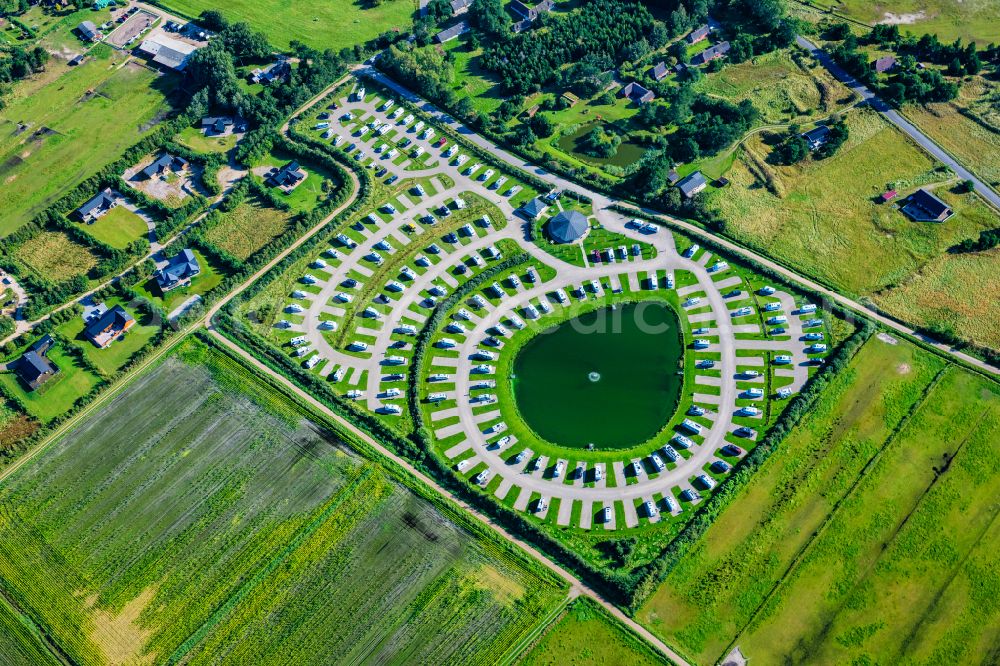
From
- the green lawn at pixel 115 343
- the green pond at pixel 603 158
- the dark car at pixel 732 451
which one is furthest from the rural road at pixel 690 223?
the green lawn at pixel 115 343

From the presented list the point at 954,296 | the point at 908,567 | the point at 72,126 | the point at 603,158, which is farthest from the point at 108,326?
the point at 954,296

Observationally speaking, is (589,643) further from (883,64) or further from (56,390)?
(883,64)

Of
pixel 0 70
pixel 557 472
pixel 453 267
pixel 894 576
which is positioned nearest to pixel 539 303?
pixel 453 267

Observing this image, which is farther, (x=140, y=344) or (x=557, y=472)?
(x=140, y=344)

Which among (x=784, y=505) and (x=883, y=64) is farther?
(x=883, y=64)

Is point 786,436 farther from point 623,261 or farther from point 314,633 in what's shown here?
point 314,633

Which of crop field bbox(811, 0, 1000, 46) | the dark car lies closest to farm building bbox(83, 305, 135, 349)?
the dark car

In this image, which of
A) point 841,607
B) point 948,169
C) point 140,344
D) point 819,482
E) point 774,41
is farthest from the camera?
point 774,41
